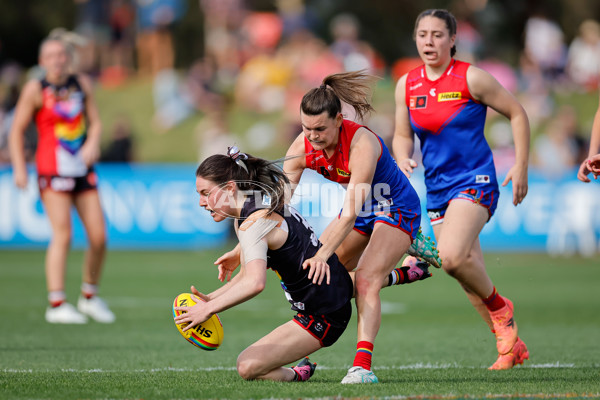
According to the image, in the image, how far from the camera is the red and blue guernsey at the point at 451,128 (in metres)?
6.58

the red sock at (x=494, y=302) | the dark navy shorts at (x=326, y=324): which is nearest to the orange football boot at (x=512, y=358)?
the red sock at (x=494, y=302)

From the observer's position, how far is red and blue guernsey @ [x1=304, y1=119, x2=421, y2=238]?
5.75 meters

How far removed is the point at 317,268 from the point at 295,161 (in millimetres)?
1015

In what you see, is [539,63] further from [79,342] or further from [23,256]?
[79,342]

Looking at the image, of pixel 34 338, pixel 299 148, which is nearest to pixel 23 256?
pixel 34 338

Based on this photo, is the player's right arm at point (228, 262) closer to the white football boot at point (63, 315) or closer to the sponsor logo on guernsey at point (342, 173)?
the sponsor logo on guernsey at point (342, 173)

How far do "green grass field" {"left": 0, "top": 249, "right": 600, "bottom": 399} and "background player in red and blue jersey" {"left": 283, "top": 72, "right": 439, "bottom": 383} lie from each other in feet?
1.78

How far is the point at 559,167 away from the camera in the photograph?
1738cm

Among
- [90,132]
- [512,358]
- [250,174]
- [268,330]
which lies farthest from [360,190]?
[90,132]

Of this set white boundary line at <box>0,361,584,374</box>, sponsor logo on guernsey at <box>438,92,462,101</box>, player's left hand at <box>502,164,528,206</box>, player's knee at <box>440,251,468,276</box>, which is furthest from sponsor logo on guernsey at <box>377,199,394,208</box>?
white boundary line at <box>0,361,584,374</box>

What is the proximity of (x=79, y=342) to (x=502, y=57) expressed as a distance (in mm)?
19841

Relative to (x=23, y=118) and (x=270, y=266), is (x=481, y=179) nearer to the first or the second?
(x=270, y=266)

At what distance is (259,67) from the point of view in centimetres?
2088

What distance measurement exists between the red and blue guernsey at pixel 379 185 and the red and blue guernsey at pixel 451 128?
626mm
